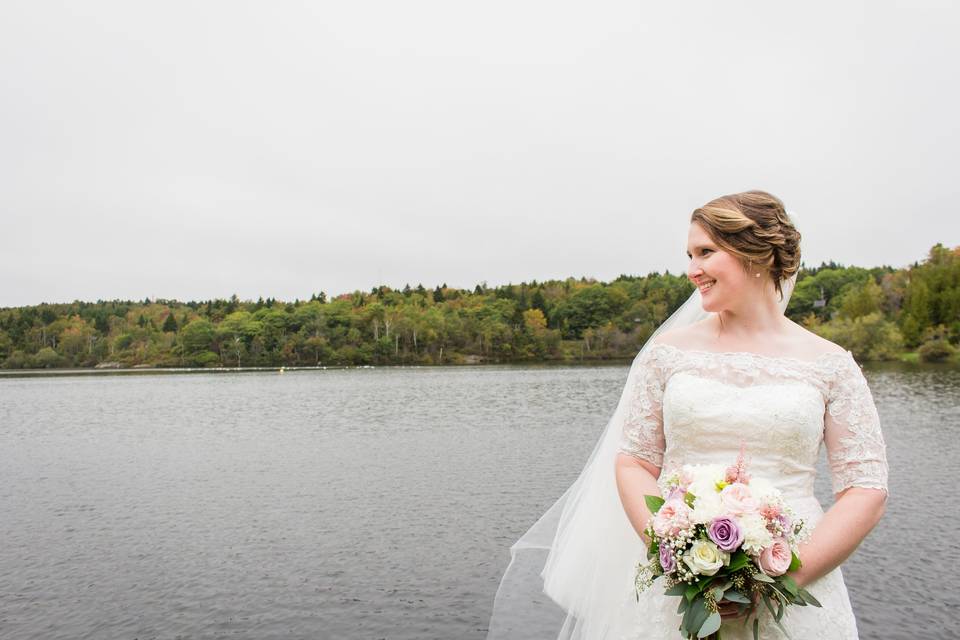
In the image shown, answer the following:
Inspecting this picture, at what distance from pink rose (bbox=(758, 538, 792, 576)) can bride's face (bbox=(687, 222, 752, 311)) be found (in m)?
0.93

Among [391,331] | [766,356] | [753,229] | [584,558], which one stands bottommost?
[584,558]

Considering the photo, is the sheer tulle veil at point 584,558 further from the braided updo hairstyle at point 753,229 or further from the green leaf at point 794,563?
the green leaf at point 794,563

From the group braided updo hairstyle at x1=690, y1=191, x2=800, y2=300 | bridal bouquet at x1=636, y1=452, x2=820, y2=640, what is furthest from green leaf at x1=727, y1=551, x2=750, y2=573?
braided updo hairstyle at x1=690, y1=191, x2=800, y2=300

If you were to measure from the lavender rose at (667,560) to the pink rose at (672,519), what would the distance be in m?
0.05

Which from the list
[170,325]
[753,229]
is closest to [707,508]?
[753,229]

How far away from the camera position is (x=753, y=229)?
8.69 feet

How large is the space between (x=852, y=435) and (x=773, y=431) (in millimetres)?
268

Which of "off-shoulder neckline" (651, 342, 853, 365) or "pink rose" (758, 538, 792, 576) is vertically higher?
"off-shoulder neckline" (651, 342, 853, 365)

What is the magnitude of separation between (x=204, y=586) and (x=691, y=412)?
10.6m

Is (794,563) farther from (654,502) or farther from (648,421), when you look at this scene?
(648,421)

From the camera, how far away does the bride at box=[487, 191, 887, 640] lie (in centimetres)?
250

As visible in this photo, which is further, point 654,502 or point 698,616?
point 654,502

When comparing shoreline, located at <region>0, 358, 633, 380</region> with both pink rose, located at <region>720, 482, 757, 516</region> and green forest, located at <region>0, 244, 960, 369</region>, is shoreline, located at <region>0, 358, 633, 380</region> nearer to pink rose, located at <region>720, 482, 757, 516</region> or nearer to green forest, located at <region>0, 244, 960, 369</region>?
green forest, located at <region>0, 244, 960, 369</region>

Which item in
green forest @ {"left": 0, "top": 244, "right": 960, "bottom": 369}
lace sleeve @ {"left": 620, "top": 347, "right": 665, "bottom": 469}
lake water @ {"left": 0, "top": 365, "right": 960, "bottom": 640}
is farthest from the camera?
Answer: green forest @ {"left": 0, "top": 244, "right": 960, "bottom": 369}
